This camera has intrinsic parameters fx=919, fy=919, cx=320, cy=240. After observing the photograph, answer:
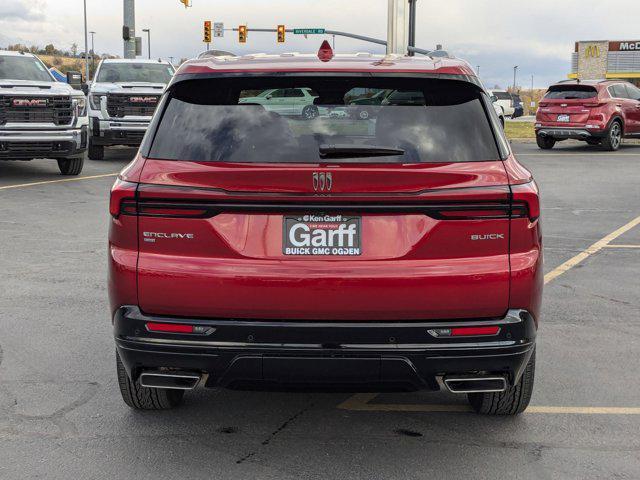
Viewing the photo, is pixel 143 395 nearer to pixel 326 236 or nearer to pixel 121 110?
pixel 326 236

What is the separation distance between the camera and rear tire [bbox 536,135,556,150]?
81.5ft

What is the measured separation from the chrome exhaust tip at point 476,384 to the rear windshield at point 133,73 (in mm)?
17352

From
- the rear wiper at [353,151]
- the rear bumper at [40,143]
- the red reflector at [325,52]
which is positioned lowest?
the rear bumper at [40,143]

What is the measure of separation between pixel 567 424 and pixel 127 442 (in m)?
2.16

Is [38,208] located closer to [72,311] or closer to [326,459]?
[72,311]

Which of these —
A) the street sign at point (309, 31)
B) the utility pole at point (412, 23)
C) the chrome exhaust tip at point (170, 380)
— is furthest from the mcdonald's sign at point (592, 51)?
the chrome exhaust tip at point (170, 380)

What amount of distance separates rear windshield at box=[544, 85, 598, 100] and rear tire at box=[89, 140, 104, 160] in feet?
37.5

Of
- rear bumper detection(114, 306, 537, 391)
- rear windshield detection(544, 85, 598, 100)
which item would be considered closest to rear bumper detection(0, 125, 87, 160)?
rear bumper detection(114, 306, 537, 391)

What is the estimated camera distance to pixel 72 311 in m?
6.82

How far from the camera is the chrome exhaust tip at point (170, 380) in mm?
3986

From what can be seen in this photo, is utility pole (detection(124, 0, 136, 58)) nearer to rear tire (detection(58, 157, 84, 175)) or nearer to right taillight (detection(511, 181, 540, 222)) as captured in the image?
rear tire (detection(58, 157, 84, 175))

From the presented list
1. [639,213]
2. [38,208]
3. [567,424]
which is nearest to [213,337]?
[567,424]

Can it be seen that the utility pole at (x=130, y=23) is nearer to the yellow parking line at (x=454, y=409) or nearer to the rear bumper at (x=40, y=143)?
the rear bumper at (x=40, y=143)

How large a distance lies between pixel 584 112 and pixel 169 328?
2115 centimetres
